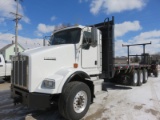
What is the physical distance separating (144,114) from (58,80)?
2.93 metres

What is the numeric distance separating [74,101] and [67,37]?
2268 millimetres

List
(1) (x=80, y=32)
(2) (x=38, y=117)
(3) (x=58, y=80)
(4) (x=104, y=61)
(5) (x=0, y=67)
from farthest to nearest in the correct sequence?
(5) (x=0, y=67) → (4) (x=104, y=61) → (1) (x=80, y=32) → (2) (x=38, y=117) → (3) (x=58, y=80)

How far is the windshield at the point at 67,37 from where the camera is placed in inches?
227

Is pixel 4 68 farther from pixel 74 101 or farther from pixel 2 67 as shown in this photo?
pixel 74 101

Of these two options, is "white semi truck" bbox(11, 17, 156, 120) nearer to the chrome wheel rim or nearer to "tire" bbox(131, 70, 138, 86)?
the chrome wheel rim

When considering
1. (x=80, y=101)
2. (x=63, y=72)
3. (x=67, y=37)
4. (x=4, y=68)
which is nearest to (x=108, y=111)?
(x=80, y=101)

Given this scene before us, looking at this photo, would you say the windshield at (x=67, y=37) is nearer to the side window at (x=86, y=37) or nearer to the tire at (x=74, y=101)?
the side window at (x=86, y=37)

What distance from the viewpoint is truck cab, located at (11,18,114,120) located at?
14.6ft

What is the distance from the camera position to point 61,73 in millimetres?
4797

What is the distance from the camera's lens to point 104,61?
702cm

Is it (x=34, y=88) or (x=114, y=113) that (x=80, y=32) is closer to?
(x=34, y=88)

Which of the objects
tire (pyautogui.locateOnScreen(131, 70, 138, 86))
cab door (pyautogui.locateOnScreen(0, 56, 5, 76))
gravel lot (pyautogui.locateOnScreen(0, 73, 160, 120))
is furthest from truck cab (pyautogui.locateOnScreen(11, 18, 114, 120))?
cab door (pyautogui.locateOnScreen(0, 56, 5, 76))

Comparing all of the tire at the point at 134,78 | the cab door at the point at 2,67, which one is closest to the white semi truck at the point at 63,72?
the tire at the point at 134,78

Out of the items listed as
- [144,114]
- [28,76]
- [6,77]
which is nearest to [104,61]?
[144,114]
